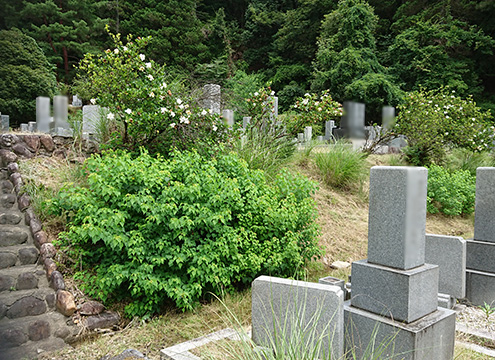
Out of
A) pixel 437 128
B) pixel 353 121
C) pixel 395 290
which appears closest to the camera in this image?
pixel 395 290

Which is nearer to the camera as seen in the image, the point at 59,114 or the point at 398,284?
the point at 398,284

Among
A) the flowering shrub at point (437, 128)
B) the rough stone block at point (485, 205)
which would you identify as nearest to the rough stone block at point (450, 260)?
the rough stone block at point (485, 205)

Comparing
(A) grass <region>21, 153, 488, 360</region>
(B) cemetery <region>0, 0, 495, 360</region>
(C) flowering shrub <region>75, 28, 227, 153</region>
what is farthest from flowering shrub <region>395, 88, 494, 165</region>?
(C) flowering shrub <region>75, 28, 227, 153</region>

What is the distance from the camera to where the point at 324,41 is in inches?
895

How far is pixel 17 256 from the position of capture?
13.0ft

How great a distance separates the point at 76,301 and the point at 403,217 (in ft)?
9.85

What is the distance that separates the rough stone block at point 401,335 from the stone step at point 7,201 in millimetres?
4259

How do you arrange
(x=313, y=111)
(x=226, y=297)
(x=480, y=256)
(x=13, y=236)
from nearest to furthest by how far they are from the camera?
(x=226, y=297), (x=13, y=236), (x=480, y=256), (x=313, y=111)

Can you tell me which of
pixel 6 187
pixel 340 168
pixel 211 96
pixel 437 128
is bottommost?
pixel 6 187

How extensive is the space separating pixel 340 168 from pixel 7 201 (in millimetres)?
5678

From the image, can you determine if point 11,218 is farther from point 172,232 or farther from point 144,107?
point 172,232

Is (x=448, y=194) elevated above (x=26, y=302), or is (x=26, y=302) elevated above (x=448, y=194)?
(x=448, y=194)

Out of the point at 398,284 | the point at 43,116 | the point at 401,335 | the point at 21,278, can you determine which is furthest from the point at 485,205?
the point at 43,116

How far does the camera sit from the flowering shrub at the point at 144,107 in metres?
4.94
